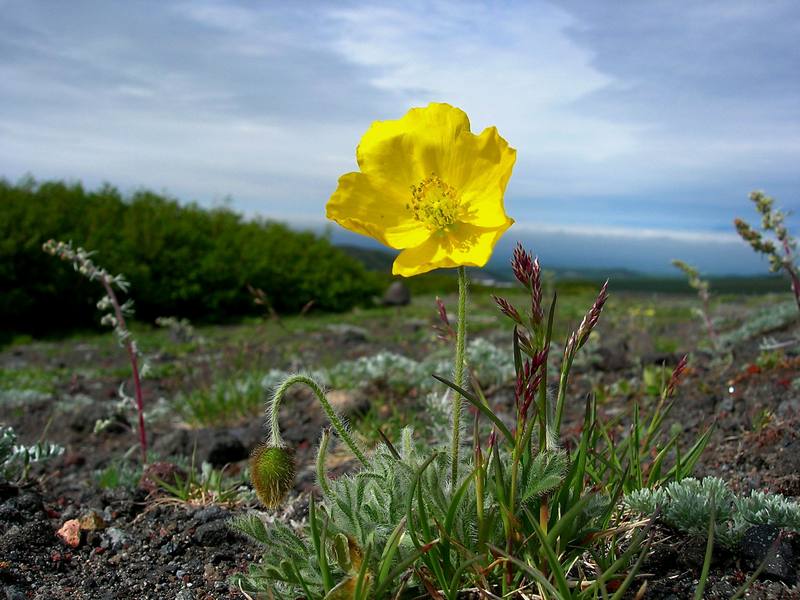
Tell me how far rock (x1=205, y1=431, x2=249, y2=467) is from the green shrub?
938 centimetres

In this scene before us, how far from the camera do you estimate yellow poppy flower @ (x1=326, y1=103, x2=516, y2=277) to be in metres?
2.20

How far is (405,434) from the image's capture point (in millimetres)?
2299

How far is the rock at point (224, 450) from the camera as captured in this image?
4.27m

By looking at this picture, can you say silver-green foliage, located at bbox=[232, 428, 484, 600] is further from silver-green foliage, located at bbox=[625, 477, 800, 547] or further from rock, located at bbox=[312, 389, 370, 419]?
rock, located at bbox=[312, 389, 370, 419]

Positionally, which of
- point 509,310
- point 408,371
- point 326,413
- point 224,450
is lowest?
point 224,450

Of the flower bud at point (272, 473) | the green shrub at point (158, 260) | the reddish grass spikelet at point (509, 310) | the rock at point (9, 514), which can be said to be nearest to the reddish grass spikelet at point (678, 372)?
the reddish grass spikelet at point (509, 310)

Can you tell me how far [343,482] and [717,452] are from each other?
202cm

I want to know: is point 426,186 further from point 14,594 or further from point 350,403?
point 350,403

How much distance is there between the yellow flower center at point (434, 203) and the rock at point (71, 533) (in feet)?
5.66

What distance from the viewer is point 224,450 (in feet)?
14.1

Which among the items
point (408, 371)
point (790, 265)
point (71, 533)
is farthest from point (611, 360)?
point (71, 533)

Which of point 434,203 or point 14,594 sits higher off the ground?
point 434,203

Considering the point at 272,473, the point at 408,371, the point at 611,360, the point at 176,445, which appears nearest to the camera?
the point at 272,473

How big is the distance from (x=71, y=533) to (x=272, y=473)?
1.03m
